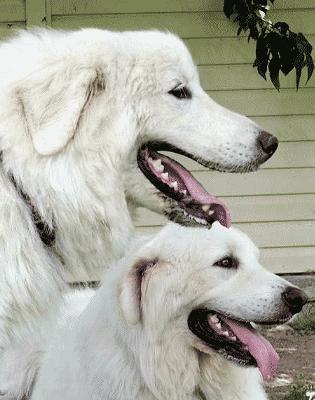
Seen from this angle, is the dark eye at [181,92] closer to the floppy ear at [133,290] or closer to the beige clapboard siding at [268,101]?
→ the floppy ear at [133,290]

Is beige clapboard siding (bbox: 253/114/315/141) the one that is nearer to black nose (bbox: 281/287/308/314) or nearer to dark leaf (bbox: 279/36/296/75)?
dark leaf (bbox: 279/36/296/75)

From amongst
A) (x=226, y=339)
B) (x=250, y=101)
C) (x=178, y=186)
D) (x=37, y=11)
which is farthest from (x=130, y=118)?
(x=250, y=101)

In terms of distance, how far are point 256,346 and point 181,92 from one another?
1254 mm

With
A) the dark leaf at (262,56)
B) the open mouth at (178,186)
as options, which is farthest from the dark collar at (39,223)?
the dark leaf at (262,56)

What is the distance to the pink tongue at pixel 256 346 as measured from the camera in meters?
4.25

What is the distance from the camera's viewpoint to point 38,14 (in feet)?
24.4

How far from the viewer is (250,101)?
7.72m

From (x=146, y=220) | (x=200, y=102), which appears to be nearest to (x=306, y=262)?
(x=146, y=220)

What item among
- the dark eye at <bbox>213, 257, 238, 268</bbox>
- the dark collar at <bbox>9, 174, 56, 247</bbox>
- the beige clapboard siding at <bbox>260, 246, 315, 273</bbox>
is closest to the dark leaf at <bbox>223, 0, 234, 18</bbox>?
the beige clapboard siding at <bbox>260, 246, 315, 273</bbox>

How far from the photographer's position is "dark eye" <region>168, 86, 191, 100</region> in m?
3.52

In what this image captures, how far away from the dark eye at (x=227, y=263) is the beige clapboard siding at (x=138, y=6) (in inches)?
144

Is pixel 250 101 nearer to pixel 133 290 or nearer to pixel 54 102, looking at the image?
pixel 133 290

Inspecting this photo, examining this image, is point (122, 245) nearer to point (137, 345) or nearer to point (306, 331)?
point (137, 345)

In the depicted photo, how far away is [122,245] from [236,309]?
2.85ft
